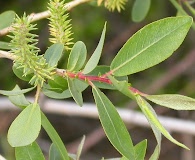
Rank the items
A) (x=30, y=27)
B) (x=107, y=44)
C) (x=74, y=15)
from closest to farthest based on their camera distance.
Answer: (x=30, y=27) → (x=74, y=15) → (x=107, y=44)

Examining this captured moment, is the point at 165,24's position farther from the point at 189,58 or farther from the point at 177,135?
the point at 177,135

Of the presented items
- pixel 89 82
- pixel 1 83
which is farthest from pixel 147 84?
pixel 89 82

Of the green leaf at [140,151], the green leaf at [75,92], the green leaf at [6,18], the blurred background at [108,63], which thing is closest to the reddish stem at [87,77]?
the green leaf at [75,92]

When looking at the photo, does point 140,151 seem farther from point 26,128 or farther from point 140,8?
point 140,8

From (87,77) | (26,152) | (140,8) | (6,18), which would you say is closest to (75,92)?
(87,77)

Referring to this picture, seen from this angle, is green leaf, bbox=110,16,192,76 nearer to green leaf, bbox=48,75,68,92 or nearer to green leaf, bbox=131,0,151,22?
green leaf, bbox=48,75,68,92

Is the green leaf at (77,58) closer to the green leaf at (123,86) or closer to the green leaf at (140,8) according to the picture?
the green leaf at (123,86)
